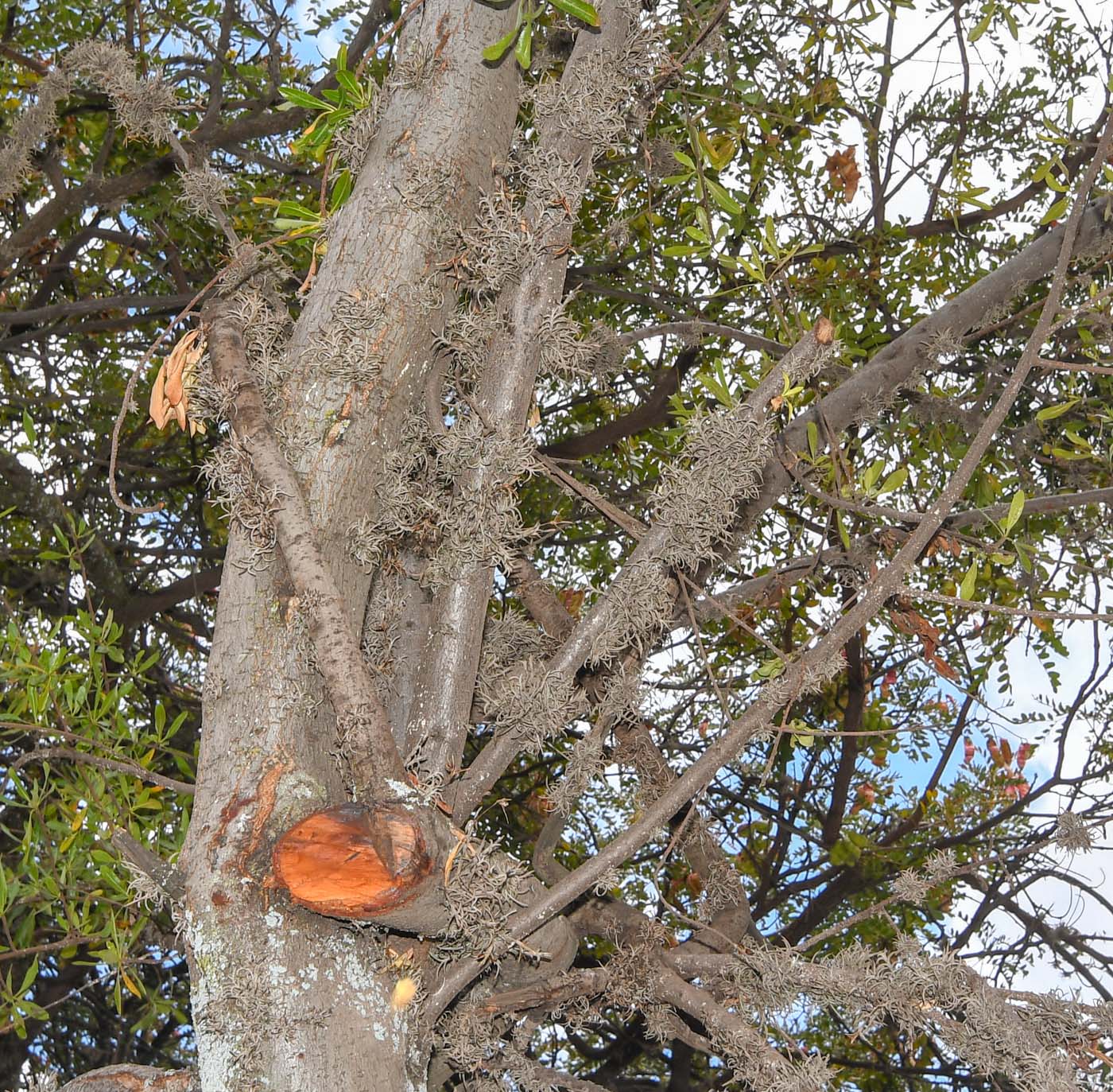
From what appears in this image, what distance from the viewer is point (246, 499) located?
1470 mm

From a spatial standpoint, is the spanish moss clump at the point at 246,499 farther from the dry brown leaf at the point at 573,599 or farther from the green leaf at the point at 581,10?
the dry brown leaf at the point at 573,599

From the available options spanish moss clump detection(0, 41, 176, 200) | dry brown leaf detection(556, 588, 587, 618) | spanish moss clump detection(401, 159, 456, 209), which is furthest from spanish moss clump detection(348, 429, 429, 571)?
dry brown leaf detection(556, 588, 587, 618)

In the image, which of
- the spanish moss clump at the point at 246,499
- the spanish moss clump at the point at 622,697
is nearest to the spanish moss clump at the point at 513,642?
the spanish moss clump at the point at 622,697

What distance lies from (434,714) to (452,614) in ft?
0.50

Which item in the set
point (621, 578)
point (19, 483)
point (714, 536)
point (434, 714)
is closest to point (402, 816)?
point (434, 714)

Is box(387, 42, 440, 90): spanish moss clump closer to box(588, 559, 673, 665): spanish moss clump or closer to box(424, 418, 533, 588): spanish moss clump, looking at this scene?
box(424, 418, 533, 588): spanish moss clump

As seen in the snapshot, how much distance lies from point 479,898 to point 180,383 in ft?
2.95

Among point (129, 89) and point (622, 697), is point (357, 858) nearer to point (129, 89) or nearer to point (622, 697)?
point (622, 697)

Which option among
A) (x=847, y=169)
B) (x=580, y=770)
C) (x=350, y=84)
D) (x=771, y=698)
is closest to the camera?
(x=771, y=698)

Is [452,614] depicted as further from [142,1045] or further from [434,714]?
[142,1045]

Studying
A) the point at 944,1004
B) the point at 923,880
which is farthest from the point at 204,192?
the point at 944,1004

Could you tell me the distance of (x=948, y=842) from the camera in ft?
12.6

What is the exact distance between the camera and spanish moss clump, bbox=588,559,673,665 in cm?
159

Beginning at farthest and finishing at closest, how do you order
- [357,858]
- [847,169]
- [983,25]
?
1. [847,169]
2. [983,25]
3. [357,858]
